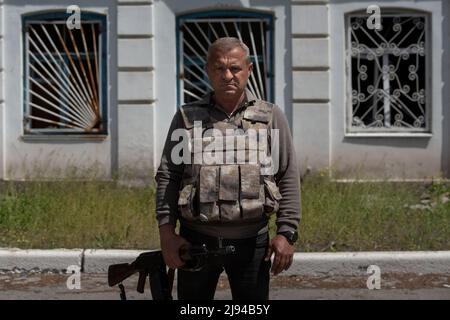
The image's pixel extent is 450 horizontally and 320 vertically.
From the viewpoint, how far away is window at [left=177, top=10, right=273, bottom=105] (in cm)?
1157

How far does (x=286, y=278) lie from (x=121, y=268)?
3.74 m

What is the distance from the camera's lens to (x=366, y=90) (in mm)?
11719

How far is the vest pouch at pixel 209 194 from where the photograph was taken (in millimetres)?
3715

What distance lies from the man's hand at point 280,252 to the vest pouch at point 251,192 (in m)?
0.16

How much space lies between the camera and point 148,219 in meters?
8.91

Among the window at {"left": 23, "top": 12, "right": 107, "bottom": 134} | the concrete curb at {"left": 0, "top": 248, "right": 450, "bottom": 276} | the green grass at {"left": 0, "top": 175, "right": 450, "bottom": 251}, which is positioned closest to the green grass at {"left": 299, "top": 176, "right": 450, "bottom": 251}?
the green grass at {"left": 0, "top": 175, "right": 450, "bottom": 251}

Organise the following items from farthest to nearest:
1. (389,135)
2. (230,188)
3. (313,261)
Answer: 1. (389,135)
2. (313,261)
3. (230,188)

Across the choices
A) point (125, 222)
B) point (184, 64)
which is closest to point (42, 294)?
point (125, 222)

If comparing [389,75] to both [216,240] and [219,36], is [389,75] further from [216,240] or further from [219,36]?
[216,240]

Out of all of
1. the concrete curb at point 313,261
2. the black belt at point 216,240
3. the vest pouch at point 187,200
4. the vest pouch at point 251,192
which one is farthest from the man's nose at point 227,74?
the concrete curb at point 313,261

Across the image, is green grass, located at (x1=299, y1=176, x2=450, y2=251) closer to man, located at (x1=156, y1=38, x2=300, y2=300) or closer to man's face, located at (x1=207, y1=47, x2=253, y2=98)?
man, located at (x1=156, y1=38, x2=300, y2=300)

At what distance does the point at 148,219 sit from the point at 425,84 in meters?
4.90

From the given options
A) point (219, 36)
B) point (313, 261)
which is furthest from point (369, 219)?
point (219, 36)

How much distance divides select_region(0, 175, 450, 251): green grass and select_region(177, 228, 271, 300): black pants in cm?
409
